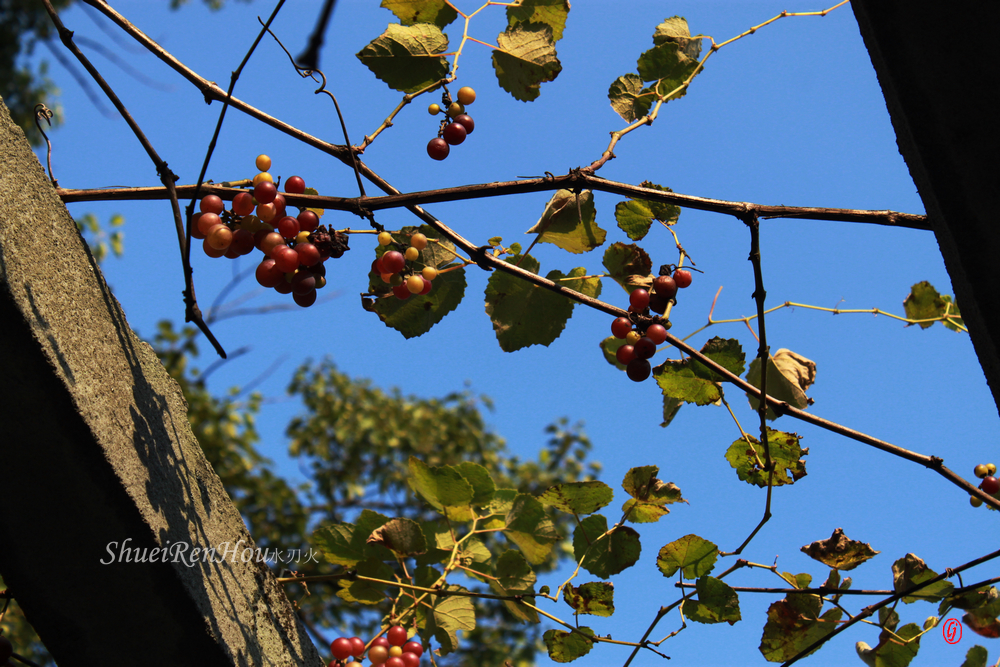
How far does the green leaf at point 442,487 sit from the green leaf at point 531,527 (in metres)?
0.10

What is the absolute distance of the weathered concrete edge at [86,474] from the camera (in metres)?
0.77

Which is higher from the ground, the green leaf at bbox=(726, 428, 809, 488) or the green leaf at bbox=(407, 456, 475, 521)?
the green leaf at bbox=(407, 456, 475, 521)

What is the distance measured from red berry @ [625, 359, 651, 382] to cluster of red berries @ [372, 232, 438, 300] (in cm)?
36

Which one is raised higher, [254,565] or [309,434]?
[309,434]

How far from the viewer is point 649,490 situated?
3.81 ft

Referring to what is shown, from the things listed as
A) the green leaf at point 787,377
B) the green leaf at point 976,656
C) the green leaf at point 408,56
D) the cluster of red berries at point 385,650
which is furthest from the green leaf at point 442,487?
the green leaf at point 976,656

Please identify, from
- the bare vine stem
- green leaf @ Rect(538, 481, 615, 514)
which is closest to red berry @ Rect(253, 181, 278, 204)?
the bare vine stem

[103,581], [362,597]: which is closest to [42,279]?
[103,581]

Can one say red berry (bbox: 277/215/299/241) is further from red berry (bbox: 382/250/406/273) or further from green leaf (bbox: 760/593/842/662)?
green leaf (bbox: 760/593/842/662)

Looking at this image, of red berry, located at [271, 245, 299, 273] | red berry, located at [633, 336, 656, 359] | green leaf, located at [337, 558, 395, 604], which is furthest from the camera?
green leaf, located at [337, 558, 395, 604]

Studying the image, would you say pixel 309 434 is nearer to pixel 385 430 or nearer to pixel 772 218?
pixel 385 430

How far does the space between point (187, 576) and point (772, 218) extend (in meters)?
0.95

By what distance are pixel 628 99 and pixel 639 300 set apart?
0.40 metres

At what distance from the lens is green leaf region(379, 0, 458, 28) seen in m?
1.13
